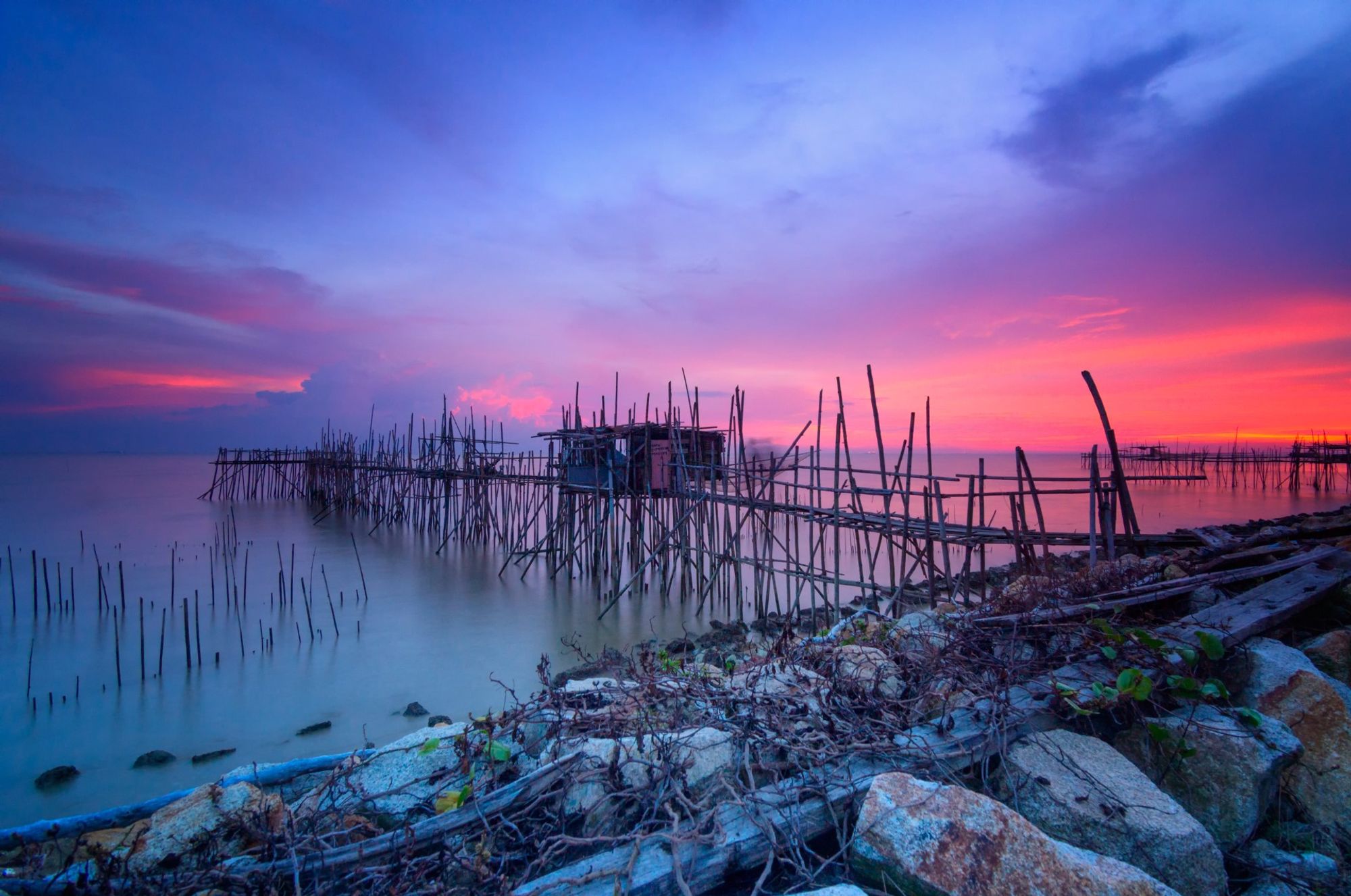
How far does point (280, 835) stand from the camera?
239 cm

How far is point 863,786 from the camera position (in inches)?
92.4

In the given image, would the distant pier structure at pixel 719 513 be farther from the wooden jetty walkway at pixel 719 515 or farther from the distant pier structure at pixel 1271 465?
the distant pier structure at pixel 1271 465

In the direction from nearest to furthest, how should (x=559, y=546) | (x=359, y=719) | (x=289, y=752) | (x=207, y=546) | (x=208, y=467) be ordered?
(x=289, y=752) < (x=359, y=719) < (x=559, y=546) < (x=207, y=546) < (x=208, y=467)

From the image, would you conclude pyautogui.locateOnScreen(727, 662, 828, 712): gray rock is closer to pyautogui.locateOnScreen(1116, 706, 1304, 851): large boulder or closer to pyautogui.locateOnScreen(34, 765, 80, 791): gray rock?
pyautogui.locateOnScreen(1116, 706, 1304, 851): large boulder

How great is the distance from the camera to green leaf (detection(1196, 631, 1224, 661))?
114 inches

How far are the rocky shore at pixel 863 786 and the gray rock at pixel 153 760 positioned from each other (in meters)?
2.45

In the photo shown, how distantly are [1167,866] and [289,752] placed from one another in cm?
635

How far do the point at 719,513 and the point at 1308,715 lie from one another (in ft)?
37.2

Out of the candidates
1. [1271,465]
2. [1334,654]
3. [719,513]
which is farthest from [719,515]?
[1271,465]

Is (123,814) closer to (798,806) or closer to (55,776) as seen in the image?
(55,776)

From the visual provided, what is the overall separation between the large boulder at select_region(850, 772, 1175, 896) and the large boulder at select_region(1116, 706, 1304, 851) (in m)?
1.02

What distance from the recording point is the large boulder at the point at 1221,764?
2.44 metres

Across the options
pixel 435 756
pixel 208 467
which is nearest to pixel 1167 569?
pixel 435 756

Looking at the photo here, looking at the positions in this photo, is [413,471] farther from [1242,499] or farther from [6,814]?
[1242,499]
